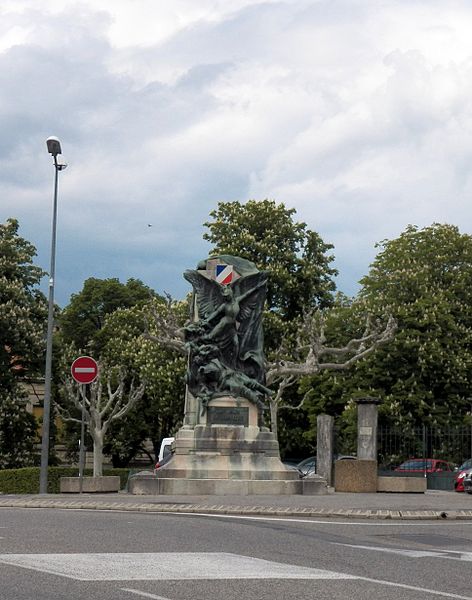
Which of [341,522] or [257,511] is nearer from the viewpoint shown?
[341,522]

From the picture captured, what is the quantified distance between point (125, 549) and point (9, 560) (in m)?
1.60

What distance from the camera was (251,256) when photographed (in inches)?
2078

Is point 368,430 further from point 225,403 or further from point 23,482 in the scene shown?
point 23,482

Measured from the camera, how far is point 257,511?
62.3 feet

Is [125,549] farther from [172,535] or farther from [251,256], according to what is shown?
[251,256]

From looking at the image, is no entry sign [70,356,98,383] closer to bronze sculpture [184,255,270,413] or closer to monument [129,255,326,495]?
monument [129,255,326,495]

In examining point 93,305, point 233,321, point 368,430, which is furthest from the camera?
point 93,305

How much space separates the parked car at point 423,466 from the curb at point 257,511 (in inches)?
731

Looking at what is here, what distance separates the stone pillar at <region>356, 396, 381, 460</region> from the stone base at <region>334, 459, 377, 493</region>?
4752 millimetres

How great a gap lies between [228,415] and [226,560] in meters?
16.0

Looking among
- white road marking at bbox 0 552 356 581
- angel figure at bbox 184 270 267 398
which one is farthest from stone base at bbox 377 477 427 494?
white road marking at bbox 0 552 356 581

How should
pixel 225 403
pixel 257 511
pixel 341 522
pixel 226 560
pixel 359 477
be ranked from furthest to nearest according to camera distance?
1. pixel 359 477
2. pixel 225 403
3. pixel 257 511
4. pixel 341 522
5. pixel 226 560

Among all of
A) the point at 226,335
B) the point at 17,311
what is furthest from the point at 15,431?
the point at 226,335

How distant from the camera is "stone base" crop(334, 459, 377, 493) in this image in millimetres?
29125
